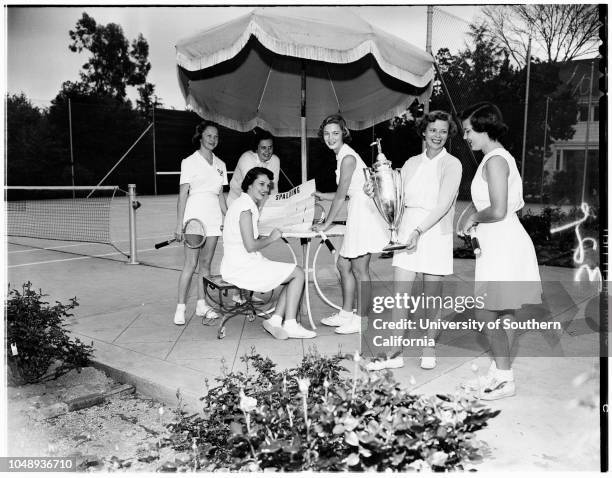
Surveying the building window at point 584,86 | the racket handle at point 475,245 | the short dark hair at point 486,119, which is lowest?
the racket handle at point 475,245

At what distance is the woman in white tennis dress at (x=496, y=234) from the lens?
2984mm

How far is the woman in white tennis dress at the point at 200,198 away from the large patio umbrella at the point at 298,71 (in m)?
0.60

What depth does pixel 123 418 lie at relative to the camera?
3.13m

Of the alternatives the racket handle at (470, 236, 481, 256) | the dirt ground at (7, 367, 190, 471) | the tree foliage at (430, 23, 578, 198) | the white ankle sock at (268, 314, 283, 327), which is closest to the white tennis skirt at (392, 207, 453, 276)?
the racket handle at (470, 236, 481, 256)

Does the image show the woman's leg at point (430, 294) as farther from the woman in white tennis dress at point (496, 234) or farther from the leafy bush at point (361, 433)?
the leafy bush at point (361, 433)

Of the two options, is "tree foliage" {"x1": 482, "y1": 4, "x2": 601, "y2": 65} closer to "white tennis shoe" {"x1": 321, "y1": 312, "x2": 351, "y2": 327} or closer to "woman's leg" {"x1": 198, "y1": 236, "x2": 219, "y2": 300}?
"white tennis shoe" {"x1": 321, "y1": 312, "x2": 351, "y2": 327}

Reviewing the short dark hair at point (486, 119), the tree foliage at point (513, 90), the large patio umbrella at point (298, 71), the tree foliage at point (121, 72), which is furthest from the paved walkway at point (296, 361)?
the tree foliage at point (121, 72)

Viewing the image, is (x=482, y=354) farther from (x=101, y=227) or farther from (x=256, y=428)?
(x=101, y=227)

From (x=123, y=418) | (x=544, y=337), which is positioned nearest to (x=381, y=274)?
(x=544, y=337)

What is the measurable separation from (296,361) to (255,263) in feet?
2.64

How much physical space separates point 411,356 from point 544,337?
3.63 feet

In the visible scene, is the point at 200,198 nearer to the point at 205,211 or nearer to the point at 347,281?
the point at 205,211

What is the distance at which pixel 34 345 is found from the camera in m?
3.37

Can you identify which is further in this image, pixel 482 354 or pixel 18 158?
pixel 18 158
